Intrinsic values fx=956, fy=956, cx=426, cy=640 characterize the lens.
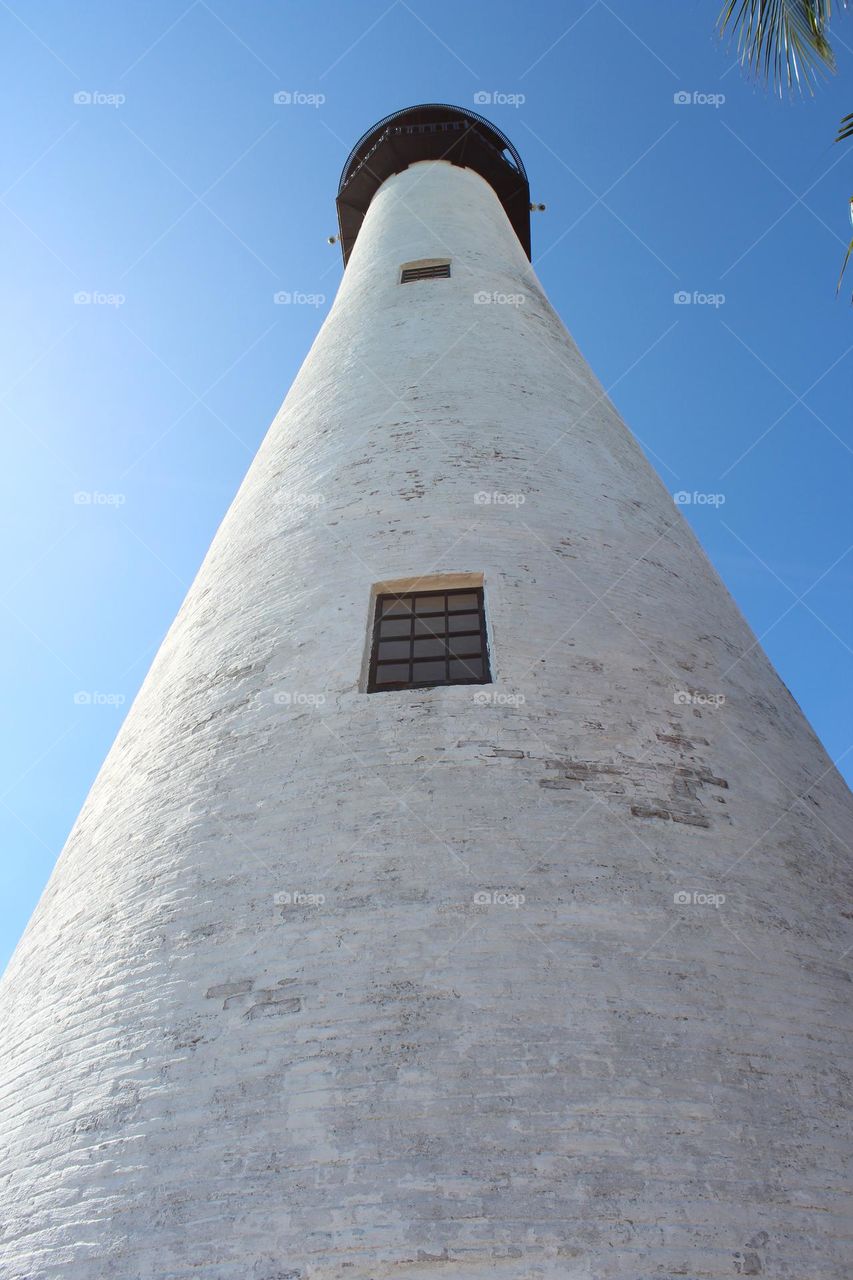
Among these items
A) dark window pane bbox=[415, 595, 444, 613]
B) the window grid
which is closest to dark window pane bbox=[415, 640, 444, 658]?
the window grid

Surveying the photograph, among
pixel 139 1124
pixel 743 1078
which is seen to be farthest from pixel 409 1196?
pixel 743 1078

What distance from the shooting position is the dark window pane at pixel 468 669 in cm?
625

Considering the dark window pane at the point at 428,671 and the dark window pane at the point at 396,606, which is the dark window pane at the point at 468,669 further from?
the dark window pane at the point at 396,606

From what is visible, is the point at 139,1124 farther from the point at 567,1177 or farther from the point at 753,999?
the point at 753,999

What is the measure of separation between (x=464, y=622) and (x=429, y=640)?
28 cm

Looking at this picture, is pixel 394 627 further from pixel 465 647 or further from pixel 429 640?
pixel 465 647

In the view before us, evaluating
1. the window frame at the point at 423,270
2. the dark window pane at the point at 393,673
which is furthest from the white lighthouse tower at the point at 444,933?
the window frame at the point at 423,270

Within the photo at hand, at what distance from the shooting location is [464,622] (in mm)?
6629

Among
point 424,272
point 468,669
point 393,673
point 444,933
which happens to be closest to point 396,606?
point 393,673

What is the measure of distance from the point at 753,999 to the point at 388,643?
3224mm

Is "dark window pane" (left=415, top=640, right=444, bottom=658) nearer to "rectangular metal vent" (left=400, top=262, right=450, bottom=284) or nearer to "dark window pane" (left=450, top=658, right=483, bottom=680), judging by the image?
"dark window pane" (left=450, top=658, right=483, bottom=680)

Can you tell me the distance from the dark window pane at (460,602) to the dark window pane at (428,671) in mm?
503

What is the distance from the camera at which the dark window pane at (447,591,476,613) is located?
672 cm

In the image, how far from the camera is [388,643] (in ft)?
21.7
